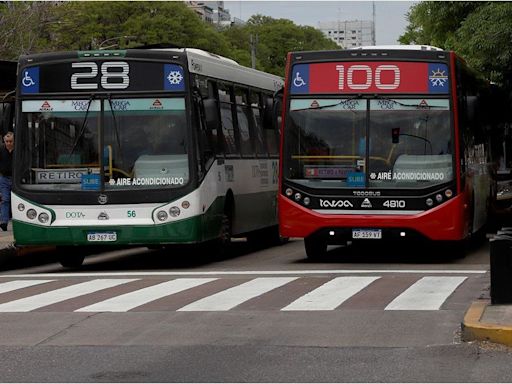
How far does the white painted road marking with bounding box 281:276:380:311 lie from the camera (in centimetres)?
1250

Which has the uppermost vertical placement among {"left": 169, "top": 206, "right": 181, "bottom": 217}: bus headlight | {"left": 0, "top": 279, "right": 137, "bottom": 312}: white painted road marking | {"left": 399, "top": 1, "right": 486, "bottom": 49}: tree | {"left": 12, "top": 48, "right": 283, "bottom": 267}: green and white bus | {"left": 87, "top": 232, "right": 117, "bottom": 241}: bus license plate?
{"left": 399, "top": 1, "right": 486, "bottom": 49}: tree

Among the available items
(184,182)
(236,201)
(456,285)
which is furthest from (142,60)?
(456,285)

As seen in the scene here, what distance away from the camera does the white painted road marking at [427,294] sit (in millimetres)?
12311

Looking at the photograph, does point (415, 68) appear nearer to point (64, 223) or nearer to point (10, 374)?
point (64, 223)

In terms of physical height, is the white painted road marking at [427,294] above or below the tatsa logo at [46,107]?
below

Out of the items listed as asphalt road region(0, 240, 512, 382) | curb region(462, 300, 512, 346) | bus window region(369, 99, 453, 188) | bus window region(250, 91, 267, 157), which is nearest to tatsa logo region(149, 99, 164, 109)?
asphalt road region(0, 240, 512, 382)

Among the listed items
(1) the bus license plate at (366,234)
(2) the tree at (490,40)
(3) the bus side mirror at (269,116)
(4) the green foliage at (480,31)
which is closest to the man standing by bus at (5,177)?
(3) the bus side mirror at (269,116)

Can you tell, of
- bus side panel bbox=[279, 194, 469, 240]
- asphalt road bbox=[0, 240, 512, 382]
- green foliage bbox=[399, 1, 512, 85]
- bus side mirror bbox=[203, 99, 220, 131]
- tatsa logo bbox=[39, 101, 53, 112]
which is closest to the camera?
asphalt road bbox=[0, 240, 512, 382]

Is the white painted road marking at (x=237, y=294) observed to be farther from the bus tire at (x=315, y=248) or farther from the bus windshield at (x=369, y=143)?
the bus tire at (x=315, y=248)

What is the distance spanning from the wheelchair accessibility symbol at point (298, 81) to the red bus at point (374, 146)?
0.05ft

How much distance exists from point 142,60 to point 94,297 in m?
4.81

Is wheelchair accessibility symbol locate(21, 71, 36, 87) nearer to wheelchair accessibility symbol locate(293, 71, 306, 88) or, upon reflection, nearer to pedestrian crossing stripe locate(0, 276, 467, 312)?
pedestrian crossing stripe locate(0, 276, 467, 312)

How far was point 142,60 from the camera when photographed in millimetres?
17438

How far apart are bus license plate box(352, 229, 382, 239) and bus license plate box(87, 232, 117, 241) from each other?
11.8 ft
